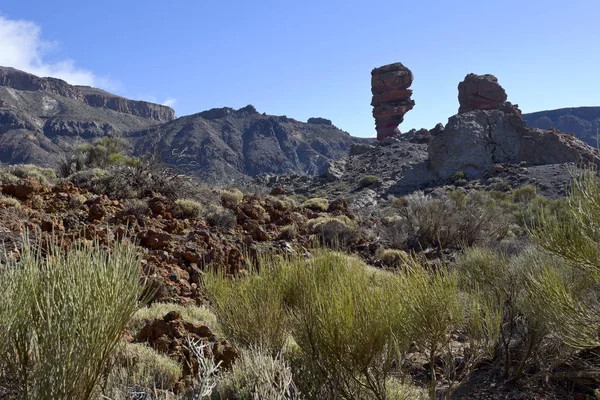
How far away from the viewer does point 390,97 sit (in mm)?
63625

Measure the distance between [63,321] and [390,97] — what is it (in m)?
64.8

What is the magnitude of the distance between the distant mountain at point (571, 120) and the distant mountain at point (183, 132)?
1469 inches

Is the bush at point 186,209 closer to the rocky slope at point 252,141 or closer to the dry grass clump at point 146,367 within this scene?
the dry grass clump at point 146,367

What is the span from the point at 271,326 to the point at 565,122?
96203 millimetres

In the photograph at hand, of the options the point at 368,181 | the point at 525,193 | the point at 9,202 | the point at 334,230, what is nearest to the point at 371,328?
the point at 9,202

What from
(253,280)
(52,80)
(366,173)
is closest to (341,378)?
(253,280)

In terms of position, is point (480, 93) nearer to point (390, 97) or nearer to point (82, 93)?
point (390, 97)

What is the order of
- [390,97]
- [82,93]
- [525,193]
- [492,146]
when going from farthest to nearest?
[82,93] → [390,97] → [492,146] → [525,193]

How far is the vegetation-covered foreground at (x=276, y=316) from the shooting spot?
2.63m

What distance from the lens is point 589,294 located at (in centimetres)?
504

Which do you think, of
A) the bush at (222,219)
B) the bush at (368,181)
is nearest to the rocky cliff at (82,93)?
the bush at (368,181)

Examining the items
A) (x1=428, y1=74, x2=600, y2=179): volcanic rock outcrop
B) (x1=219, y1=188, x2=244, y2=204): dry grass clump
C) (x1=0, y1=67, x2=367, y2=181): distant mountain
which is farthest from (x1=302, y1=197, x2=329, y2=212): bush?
(x1=0, y1=67, x2=367, y2=181): distant mountain

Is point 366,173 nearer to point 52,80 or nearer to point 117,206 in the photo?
point 117,206

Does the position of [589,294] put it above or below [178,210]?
below
